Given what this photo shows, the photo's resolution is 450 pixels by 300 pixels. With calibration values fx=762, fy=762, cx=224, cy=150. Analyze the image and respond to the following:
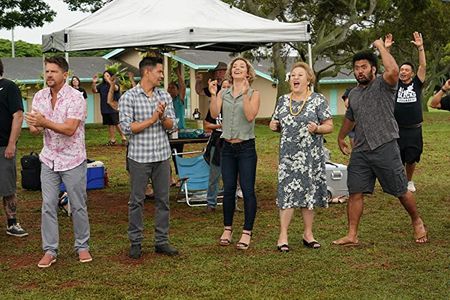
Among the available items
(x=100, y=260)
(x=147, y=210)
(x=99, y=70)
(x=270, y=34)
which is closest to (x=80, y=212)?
(x=100, y=260)

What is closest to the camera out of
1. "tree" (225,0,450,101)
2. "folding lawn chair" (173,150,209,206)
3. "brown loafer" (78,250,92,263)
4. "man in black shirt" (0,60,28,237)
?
"brown loafer" (78,250,92,263)

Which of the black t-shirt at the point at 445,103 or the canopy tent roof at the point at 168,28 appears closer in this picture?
the black t-shirt at the point at 445,103

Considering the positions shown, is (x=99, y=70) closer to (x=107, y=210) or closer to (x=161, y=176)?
(x=107, y=210)

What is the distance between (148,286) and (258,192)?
17.1ft

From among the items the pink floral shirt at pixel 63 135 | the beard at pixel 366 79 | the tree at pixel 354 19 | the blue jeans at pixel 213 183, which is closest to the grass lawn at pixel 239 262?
the blue jeans at pixel 213 183

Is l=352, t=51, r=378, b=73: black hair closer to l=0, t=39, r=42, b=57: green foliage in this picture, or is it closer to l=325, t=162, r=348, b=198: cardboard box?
l=325, t=162, r=348, b=198: cardboard box

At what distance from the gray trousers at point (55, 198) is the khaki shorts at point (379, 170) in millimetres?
2529

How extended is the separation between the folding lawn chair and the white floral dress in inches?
119

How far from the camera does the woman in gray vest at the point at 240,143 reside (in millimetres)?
7176

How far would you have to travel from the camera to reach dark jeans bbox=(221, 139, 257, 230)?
23.5ft

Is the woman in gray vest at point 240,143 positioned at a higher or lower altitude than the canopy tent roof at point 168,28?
lower

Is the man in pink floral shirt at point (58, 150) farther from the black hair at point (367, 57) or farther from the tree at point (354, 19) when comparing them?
the tree at point (354, 19)

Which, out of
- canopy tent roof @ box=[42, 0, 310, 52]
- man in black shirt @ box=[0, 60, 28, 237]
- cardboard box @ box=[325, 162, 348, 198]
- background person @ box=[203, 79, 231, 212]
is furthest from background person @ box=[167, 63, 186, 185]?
man in black shirt @ box=[0, 60, 28, 237]

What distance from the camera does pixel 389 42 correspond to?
6.97m
